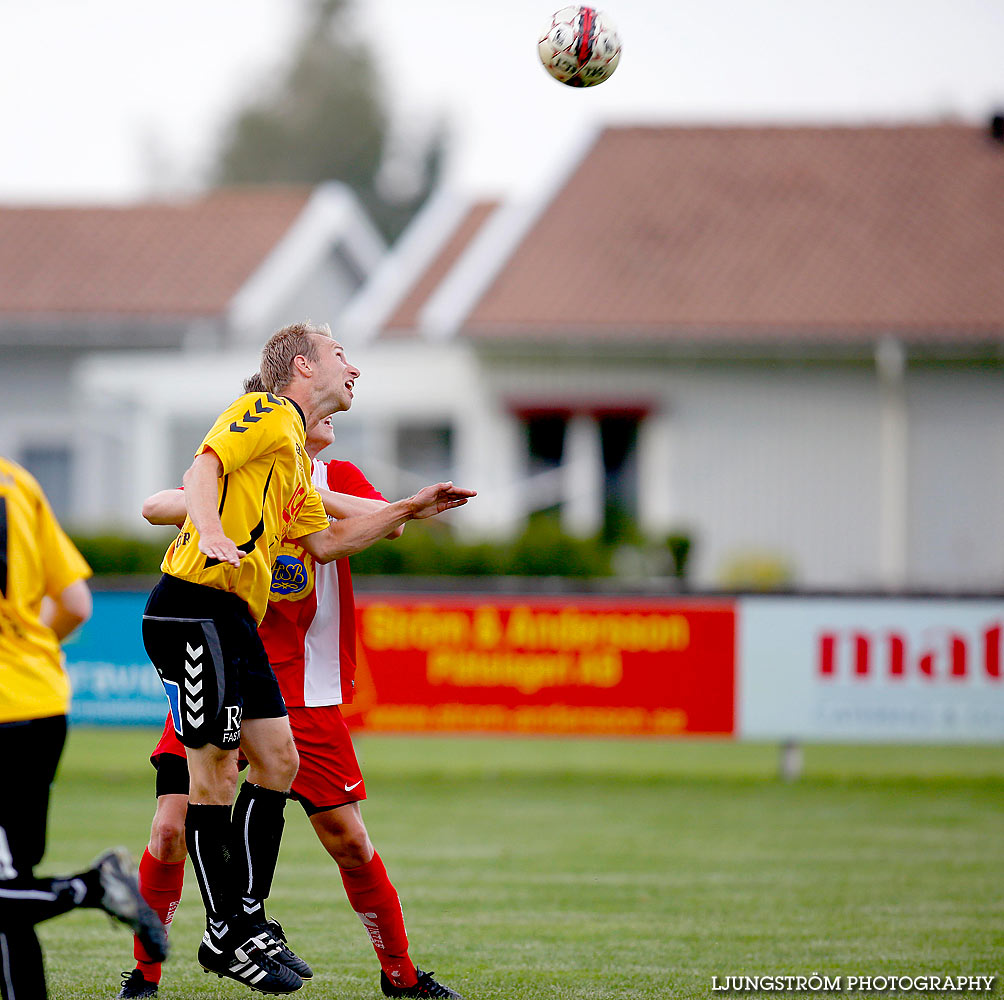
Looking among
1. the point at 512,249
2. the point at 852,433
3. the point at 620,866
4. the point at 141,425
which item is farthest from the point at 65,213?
the point at 620,866

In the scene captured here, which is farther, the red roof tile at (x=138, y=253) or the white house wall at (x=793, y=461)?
the red roof tile at (x=138, y=253)

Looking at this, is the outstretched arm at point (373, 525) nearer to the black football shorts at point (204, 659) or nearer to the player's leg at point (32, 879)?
the black football shorts at point (204, 659)

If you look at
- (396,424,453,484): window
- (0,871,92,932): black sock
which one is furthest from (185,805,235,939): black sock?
(396,424,453,484): window

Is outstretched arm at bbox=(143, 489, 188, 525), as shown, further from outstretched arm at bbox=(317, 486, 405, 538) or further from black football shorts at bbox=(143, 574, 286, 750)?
outstretched arm at bbox=(317, 486, 405, 538)

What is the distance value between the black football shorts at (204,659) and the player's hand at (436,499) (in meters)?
0.69

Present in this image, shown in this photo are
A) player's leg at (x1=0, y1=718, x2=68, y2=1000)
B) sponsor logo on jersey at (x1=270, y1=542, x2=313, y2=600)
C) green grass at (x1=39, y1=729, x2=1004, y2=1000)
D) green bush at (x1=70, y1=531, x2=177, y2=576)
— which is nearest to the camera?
player's leg at (x1=0, y1=718, x2=68, y2=1000)

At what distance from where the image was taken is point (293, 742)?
199 inches

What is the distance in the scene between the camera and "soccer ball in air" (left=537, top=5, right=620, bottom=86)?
22.7ft

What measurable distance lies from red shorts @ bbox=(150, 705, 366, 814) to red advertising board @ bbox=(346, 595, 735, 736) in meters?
6.52

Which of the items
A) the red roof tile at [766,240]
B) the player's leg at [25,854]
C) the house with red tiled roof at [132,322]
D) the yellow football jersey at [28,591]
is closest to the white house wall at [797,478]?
the red roof tile at [766,240]

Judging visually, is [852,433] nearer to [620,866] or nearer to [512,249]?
[512,249]

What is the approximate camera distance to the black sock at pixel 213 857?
4852mm

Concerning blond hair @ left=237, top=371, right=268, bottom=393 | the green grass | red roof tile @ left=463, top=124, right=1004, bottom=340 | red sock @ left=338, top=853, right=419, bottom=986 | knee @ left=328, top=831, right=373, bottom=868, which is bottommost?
the green grass

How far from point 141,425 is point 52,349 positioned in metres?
3.58
